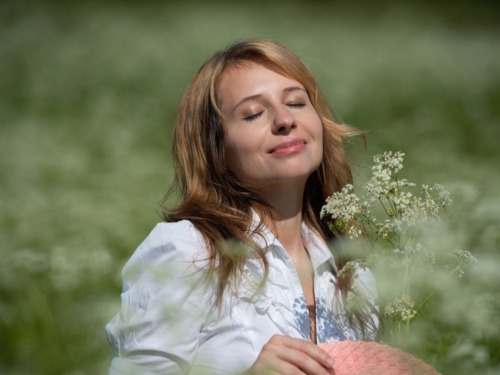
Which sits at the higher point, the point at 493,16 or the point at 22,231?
the point at 493,16

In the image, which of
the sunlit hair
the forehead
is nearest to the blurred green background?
the sunlit hair

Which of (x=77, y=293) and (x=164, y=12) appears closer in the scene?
(x=77, y=293)

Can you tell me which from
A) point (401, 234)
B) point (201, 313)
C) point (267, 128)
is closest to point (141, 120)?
point (267, 128)

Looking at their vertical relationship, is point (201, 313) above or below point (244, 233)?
below

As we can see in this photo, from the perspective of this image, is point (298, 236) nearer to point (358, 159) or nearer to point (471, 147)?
point (358, 159)

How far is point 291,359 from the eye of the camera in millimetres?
1679

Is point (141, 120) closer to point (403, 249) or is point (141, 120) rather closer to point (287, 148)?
point (287, 148)

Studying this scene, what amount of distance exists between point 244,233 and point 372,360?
1.69 feet

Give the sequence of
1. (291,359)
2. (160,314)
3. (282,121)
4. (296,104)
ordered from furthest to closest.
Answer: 1. (296,104)
2. (282,121)
3. (160,314)
4. (291,359)

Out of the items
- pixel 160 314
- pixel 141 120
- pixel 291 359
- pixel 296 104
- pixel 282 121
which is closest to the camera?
pixel 291 359

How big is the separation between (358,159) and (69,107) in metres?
3.13

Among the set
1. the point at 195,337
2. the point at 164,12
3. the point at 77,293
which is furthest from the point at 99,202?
the point at 164,12

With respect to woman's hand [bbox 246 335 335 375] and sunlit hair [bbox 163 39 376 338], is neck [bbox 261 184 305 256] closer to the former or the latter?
sunlit hair [bbox 163 39 376 338]

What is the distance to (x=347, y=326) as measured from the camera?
216cm
